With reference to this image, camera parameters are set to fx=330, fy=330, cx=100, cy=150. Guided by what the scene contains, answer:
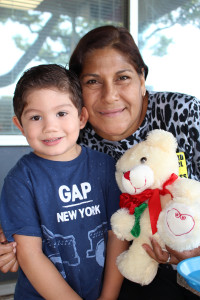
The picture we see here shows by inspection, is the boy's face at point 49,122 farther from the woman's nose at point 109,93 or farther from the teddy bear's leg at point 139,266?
the teddy bear's leg at point 139,266

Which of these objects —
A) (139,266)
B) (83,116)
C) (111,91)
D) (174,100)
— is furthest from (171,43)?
(139,266)

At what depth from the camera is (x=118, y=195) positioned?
1.25 meters

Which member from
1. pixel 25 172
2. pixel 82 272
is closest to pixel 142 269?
pixel 82 272

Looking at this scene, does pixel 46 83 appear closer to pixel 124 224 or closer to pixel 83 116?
pixel 83 116

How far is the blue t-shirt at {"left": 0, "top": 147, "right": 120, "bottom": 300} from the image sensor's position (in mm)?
1121

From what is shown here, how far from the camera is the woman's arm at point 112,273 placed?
1208mm

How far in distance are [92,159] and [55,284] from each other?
1.50ft

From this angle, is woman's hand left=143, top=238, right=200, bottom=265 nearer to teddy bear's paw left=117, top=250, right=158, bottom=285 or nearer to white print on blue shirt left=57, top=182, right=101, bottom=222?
teddy bear's paw left=117, top=250, right=158, bottom=285

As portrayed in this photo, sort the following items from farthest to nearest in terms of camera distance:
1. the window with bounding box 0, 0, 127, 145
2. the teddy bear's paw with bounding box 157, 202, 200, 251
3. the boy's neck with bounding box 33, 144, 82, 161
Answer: the window with bounding box 0, 0, 127, 145
the boy's neck with bounding box 33, 144, 82, 161
the teddy bear's paw with bounding box 157, 202, 200, 251

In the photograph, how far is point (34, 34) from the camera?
8.59ft

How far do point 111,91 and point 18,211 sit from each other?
0.60 meters

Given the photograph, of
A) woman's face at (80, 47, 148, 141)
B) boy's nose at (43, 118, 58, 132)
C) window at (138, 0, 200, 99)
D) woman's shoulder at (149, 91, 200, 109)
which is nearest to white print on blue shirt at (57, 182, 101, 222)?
boy's nose at (43, 118, 58, 132)

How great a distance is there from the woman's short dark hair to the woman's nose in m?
0.15

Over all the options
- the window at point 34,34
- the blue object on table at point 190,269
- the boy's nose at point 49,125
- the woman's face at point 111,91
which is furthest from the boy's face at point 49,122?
the window at point 34,34
